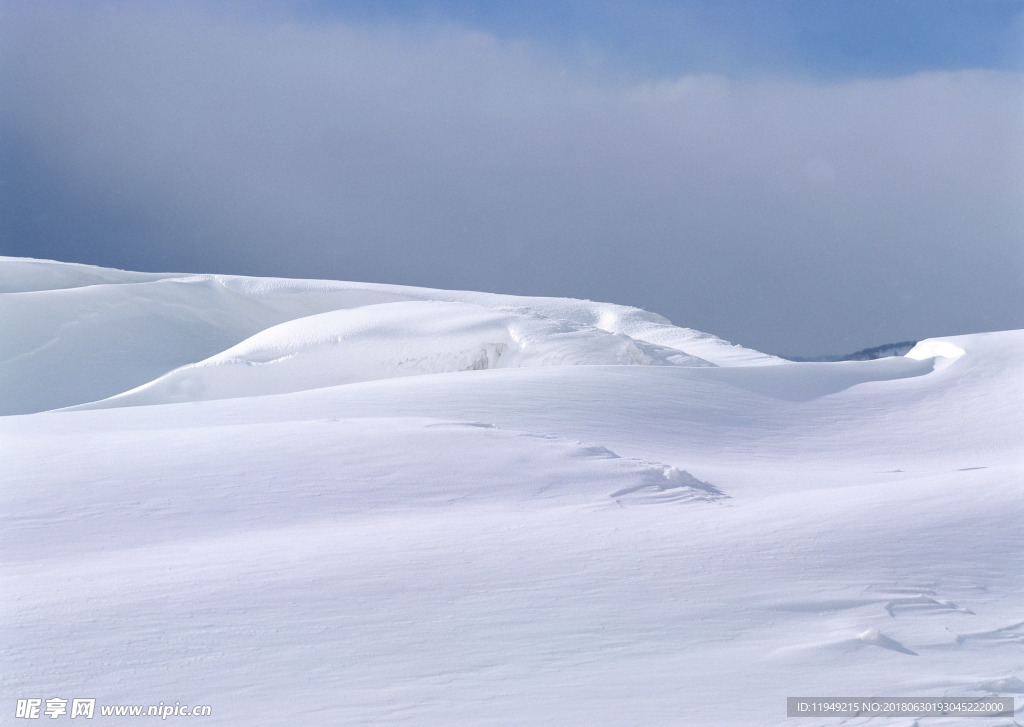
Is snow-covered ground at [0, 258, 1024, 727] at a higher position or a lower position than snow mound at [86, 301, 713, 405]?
lower

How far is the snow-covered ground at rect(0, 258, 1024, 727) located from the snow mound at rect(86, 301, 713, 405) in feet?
7.83

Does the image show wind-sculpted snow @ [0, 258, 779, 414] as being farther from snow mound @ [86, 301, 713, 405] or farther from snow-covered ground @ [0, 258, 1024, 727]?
snow-covered ground @ [0, 258, 1024, 727]

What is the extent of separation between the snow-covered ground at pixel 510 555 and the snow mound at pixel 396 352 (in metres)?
2.39

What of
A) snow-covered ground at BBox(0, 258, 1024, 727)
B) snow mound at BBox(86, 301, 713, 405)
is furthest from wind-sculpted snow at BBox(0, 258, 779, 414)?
snow-covered ground at BBox(0, 258, 1024, 727)

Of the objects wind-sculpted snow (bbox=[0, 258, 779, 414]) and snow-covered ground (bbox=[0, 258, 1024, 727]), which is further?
wind-sculpted snow (bbox=[0, 258, 779, 414])

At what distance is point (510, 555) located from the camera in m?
3.02

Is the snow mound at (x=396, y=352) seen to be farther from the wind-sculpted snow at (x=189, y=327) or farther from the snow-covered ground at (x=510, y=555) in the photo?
the snow-covered ground at (x=510, y=555)

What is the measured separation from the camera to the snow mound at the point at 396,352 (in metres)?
8.71

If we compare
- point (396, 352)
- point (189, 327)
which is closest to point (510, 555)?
point (396, 352)

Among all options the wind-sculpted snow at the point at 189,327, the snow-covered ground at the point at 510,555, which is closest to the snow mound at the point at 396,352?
the wind-sculpted snow at the point at 189,327

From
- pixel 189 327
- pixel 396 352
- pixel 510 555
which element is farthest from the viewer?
pixel 189 327

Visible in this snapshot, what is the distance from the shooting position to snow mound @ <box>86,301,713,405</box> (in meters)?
8.71

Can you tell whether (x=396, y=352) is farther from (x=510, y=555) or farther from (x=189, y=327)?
(x=510, y=555)

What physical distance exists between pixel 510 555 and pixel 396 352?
6.43m
